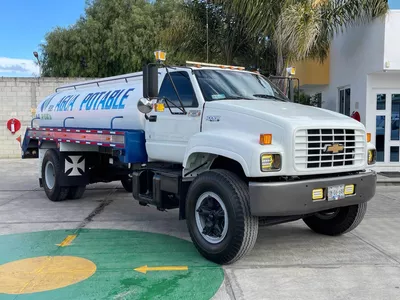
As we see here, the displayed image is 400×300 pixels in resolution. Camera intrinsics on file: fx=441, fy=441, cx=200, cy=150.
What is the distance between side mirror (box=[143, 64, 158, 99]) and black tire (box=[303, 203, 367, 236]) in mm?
3006

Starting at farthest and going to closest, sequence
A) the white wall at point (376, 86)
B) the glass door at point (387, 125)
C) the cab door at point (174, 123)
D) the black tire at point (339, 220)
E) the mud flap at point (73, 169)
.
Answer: the glass door at point (387, 125) < the white wall at point (376, 86) < the mud flap at point (73, 169) < the black tire at point (339, 220) < the cab door at point (174, 123)

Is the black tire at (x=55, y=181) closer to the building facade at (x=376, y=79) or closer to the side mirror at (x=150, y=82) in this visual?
the side mirror at (x=150, y=82)

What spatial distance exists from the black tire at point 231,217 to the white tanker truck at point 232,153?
Answer: 0.5 inches

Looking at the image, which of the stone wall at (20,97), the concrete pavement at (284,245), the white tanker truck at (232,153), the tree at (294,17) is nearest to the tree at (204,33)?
the tree at (294,17)

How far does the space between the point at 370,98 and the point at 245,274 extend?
10.5m

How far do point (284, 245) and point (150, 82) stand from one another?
289cm

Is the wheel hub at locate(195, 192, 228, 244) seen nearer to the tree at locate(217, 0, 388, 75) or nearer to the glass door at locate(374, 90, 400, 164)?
the tree at locate(217, 0, 388, 75)

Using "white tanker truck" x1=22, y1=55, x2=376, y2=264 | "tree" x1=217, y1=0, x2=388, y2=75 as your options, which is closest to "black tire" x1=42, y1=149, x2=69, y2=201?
"white tanker truck" x1=22, y1=55, x2=376, y2=264

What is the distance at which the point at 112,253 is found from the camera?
18.9 ft

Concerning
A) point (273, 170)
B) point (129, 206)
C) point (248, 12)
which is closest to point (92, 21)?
point (248, 12)

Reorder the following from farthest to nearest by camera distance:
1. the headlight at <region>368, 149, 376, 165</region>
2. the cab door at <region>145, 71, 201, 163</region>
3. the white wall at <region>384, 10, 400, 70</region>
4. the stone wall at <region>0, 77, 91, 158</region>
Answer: the stone wall at <region>0, 77, 91, 158</region> < the white wall at <region>384, 10, 400, 70</region> < the cab door at <region>145, 71, 201, 163</region> < the headlight at <region>368, 149, 376, 165</region>

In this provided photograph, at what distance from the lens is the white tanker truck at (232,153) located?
4.88 m

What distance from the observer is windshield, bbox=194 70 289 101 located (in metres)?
6.04

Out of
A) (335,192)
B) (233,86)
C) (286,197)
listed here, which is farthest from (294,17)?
(286,197)
